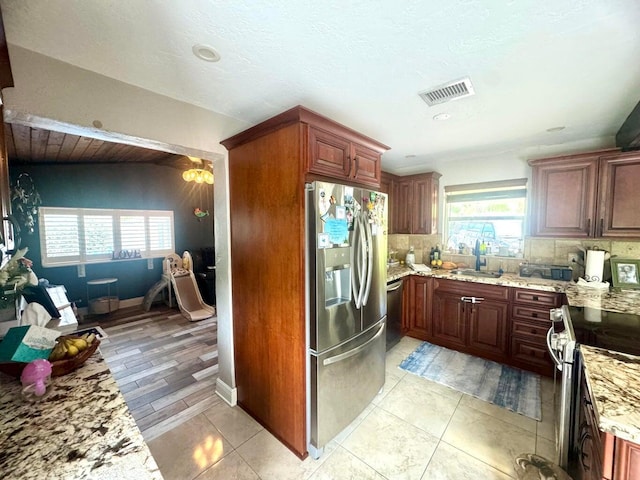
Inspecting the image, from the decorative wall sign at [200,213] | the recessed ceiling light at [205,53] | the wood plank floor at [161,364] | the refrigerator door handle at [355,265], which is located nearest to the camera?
the recessed ceiling light at [205,53]

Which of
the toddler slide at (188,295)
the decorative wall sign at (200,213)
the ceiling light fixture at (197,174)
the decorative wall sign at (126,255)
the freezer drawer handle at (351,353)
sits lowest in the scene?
the toddler slide at (188,295)

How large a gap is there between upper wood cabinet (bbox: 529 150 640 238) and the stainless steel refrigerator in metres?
2.01

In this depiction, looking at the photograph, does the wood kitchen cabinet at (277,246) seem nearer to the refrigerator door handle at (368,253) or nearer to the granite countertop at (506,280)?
the refrigerator door handle at (368,253)

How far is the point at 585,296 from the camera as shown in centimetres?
226

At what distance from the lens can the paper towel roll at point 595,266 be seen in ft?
8.48

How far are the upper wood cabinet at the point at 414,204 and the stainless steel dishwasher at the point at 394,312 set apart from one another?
0.97m

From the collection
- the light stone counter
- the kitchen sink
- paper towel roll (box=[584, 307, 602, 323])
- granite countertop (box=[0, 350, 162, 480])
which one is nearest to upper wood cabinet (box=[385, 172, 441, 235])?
the kitchen sink

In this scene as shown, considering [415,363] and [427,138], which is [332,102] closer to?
[427,138]

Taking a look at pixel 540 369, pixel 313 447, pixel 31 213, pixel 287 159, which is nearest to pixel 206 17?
pixel 287 159

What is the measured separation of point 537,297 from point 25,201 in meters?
7.32

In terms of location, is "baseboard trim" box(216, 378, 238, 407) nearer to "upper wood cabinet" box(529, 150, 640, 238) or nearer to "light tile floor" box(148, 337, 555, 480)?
"light tile floor" box(148, 337, 555, 480)

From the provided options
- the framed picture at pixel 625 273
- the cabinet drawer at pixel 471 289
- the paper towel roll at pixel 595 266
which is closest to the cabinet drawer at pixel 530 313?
the cabinet drawer at pixel 471 289

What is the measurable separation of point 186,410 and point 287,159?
233 centimetres

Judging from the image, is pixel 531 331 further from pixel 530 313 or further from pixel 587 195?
pixel 587 195
